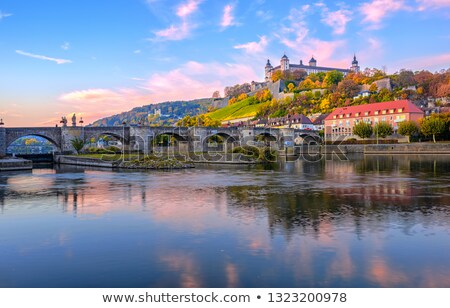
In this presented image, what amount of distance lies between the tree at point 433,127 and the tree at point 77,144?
6110 centimetres

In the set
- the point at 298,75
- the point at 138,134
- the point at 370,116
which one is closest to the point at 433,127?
the point at 370,116

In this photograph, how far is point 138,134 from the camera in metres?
71.8

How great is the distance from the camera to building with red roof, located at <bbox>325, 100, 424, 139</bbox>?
94.2 meters

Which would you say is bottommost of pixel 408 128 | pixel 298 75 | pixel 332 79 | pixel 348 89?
pixel 408 128

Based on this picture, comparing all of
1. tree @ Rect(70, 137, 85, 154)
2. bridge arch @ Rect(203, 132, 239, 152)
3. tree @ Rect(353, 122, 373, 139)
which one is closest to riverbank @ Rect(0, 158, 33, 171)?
tree @ Rect(70, 137, 85, 154)

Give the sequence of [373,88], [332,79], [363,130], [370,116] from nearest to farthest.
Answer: [363,130]
[370,116]
[373,88]
[332,79]

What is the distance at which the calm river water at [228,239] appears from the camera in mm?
10250

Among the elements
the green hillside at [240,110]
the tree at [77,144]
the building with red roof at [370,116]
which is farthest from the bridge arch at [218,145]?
the green hillside at [240,110]

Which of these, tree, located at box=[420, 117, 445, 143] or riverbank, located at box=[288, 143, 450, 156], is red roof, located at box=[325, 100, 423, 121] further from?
riverbank, located at box=[288, 143, 450, 156]

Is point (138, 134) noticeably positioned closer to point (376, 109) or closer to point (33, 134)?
point (33, 134)

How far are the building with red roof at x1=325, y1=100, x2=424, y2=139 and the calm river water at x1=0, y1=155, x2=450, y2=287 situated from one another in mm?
74713

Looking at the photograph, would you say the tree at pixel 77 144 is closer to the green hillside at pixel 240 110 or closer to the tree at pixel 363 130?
the tree at pixel 363 130

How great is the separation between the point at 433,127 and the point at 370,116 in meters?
27.3

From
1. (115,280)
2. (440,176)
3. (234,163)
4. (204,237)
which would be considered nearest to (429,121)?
(234,163)
